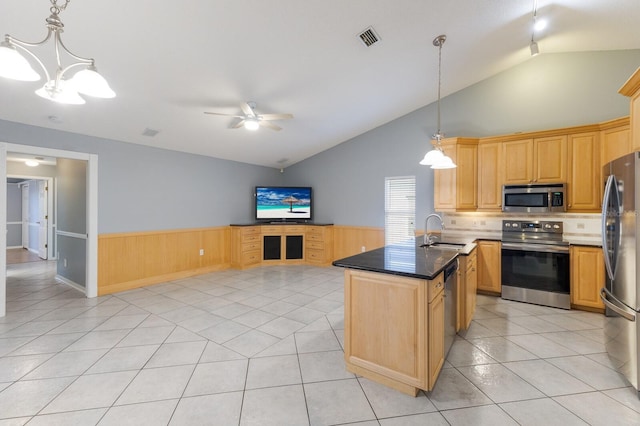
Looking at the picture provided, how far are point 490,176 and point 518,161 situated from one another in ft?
1.34

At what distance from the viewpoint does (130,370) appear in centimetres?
229

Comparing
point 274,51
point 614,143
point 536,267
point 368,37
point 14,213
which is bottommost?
point 536,267

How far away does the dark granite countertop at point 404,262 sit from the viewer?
1967 millimetres

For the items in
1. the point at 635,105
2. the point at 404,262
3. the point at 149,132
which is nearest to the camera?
the point at 404,262

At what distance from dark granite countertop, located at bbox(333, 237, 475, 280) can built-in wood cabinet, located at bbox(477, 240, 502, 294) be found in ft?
5.24

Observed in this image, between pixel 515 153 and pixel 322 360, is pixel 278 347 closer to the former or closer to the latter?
pixel 322 360

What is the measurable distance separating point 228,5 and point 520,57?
4282mm

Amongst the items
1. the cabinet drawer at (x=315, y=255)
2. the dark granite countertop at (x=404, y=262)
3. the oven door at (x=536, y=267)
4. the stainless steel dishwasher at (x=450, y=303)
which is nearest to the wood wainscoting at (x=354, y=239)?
the cabinet drawer at (x=315, y=255)

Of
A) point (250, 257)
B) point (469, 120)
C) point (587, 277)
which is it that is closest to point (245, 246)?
point (250, 257)

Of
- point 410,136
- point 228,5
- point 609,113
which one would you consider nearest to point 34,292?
point 228,5

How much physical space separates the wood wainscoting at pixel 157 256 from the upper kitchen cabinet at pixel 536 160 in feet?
17.7

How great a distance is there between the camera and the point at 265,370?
2.29 m

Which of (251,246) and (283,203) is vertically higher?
(283,203)

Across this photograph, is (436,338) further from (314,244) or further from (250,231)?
(250,231)
